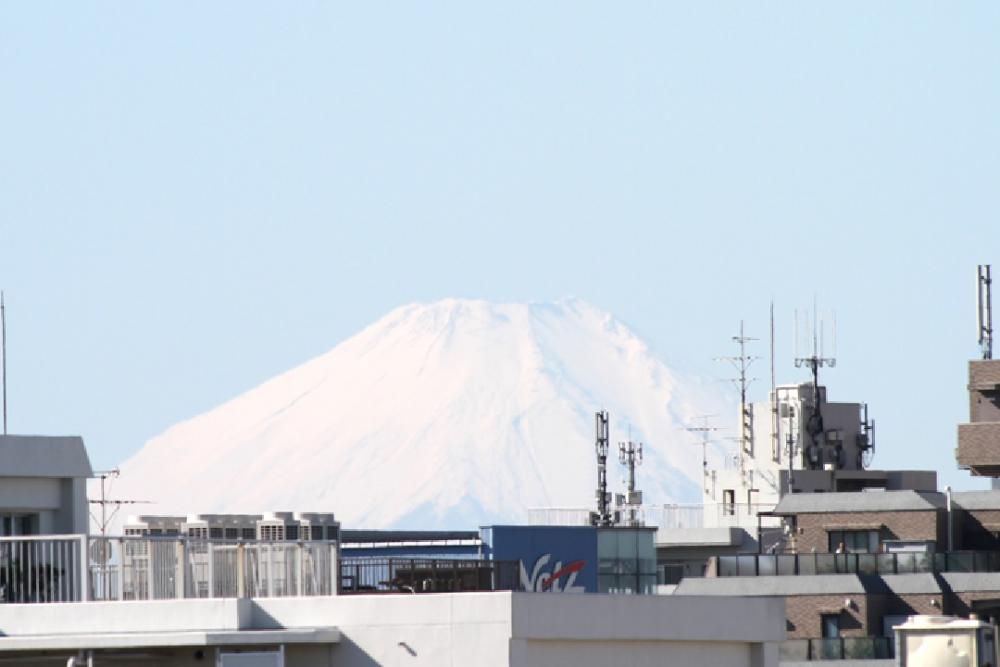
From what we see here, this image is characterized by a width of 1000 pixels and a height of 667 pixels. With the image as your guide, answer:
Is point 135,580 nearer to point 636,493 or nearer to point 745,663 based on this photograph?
point 745,663

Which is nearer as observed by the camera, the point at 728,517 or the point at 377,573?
the point at 377,573

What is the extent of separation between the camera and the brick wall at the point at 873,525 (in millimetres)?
81625

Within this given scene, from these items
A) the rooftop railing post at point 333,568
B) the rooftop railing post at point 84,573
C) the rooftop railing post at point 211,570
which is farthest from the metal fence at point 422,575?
the rooftop railing post at point 84,573

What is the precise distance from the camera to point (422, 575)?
127ft

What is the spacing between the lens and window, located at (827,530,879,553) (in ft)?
271

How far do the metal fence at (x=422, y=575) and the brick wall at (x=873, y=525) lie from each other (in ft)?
135

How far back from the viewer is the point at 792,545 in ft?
278

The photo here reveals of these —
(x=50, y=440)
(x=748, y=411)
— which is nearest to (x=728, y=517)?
(x=748, y=411)

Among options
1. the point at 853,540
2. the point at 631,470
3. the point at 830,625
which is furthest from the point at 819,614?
the point at 631,470

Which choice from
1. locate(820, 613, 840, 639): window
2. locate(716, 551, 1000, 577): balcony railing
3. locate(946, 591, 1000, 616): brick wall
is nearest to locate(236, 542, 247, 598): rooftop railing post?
locate(820, 613, 840, 639): window

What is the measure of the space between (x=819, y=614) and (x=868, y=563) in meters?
2.46

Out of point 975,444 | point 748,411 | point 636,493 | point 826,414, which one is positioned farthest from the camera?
point 748,411

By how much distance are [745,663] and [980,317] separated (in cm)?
5118

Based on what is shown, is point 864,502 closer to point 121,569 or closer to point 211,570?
point 211,570
